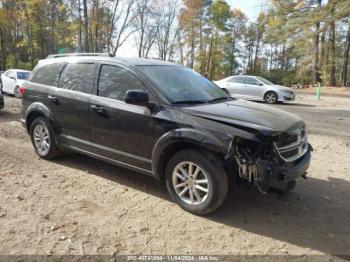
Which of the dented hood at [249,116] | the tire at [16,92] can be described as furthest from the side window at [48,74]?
the tire at [16,92]

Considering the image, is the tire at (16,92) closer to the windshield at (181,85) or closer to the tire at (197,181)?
the windshield at (181,85)

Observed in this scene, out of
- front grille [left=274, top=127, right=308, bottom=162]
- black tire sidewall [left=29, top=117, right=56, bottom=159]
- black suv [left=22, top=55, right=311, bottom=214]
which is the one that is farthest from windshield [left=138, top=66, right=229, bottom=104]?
black tire sidewall [left=29, top=117, right=56, bottom=159]

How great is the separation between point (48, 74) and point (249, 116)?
12.2ft

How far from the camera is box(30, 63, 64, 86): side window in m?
5.78

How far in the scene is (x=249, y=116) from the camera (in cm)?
407

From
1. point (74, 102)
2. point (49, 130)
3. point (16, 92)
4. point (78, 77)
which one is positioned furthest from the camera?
point (16, 92)

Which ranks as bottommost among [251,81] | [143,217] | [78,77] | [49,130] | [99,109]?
[143,217]

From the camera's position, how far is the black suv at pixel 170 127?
3.77m

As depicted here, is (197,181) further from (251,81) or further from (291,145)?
(251,81)

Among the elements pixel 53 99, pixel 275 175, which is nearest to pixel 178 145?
pixel 275 175

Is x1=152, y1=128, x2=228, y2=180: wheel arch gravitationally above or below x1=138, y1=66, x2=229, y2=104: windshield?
below

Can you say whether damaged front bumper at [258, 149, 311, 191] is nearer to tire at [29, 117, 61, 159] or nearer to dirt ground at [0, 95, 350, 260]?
dirt ground at [0, 95, 350, 260]

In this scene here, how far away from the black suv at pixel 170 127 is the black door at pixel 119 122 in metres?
0.01

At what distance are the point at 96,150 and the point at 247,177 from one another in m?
2.41
